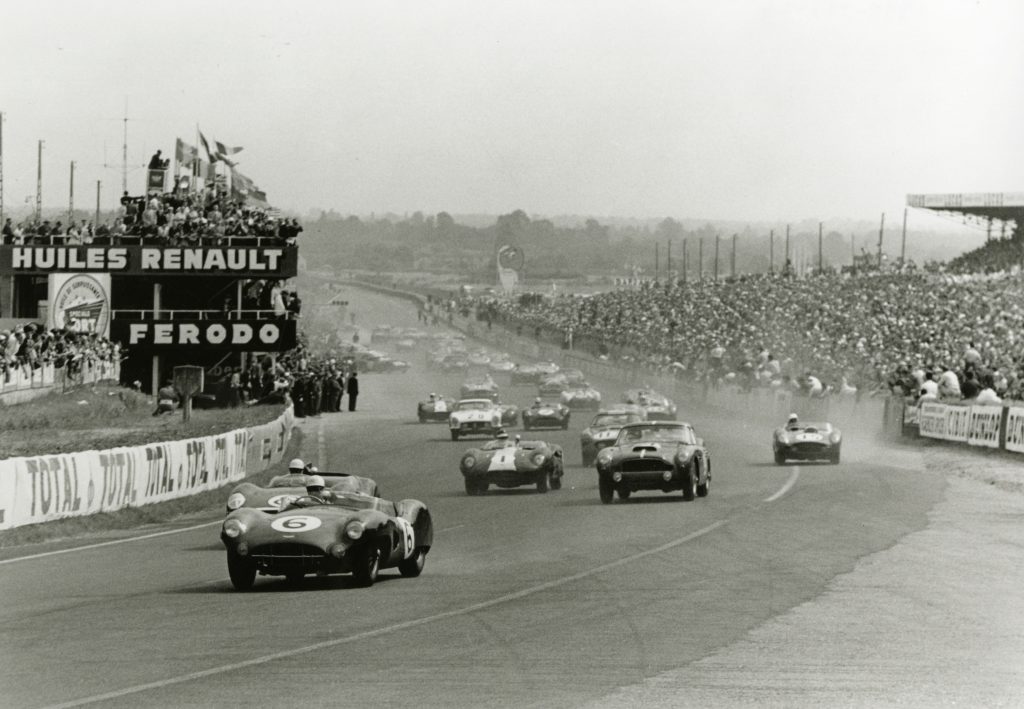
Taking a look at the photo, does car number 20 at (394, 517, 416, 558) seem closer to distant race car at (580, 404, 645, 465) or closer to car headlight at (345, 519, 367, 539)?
car headlight at (345, 519, 367, 539)

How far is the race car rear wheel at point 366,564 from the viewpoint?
51.7 feet

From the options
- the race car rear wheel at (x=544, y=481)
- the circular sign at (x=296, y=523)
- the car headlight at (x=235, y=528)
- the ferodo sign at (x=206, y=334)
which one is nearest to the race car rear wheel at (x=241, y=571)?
the car headlight at (x=235, y=528)

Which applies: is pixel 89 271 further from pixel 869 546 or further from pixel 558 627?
pixel 558 627

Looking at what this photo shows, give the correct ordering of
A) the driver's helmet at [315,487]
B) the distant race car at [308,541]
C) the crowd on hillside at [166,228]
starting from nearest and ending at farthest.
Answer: the distant race car at [308,541]
the driver's helmet at [315,487]
the crowd on hillside at [166,228]

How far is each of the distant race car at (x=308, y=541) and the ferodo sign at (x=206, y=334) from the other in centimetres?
4101

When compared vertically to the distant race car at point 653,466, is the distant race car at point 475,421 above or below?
below

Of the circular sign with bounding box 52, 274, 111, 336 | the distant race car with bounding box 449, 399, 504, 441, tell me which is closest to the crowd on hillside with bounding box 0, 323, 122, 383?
the circular sign with bounding box 52, 274, 111, 336

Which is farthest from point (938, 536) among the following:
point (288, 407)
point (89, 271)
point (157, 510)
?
point (89, 271)

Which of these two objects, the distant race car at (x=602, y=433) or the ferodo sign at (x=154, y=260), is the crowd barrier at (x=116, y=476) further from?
the ferodo sign at (x=154, y=260)

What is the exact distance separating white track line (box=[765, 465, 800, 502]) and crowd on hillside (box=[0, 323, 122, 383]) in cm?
1711

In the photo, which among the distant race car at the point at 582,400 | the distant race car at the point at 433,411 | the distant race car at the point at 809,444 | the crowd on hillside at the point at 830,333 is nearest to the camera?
the distant race car at the point at 809,444

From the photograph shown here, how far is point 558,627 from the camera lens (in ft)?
44.2

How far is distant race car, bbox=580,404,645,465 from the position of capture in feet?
124

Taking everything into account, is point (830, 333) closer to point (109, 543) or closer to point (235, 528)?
point (109, 543)
